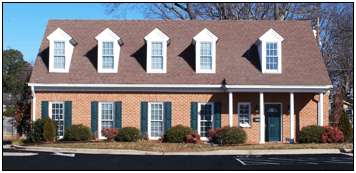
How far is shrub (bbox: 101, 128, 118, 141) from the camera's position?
1944cm

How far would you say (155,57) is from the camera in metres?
21.0

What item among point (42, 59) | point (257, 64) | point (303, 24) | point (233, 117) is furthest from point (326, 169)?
point (42, 59)

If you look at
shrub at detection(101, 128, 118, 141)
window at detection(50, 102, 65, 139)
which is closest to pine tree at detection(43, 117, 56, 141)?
window at detection(50, 102, 65, 139)

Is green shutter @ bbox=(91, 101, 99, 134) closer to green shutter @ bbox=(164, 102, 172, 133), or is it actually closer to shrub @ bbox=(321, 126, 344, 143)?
green shutter @ bbox=(164, 102, 172, 133)

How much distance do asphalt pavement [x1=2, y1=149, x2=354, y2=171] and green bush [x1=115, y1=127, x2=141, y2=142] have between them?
4.81m

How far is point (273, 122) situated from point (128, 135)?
8.24 meters

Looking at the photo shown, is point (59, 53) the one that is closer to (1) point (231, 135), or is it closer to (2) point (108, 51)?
(2) point (108, 51)

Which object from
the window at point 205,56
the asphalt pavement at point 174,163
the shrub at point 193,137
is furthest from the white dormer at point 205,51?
the asphalt pavement at point 174,163

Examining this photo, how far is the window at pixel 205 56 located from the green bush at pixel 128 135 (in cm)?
538

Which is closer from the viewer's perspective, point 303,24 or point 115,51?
point 115,51

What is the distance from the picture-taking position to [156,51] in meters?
20.9

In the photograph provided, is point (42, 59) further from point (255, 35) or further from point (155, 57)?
point (255, 35)

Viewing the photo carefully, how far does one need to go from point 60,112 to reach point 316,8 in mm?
26023

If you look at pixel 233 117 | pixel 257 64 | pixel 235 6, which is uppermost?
pixel 235 6
